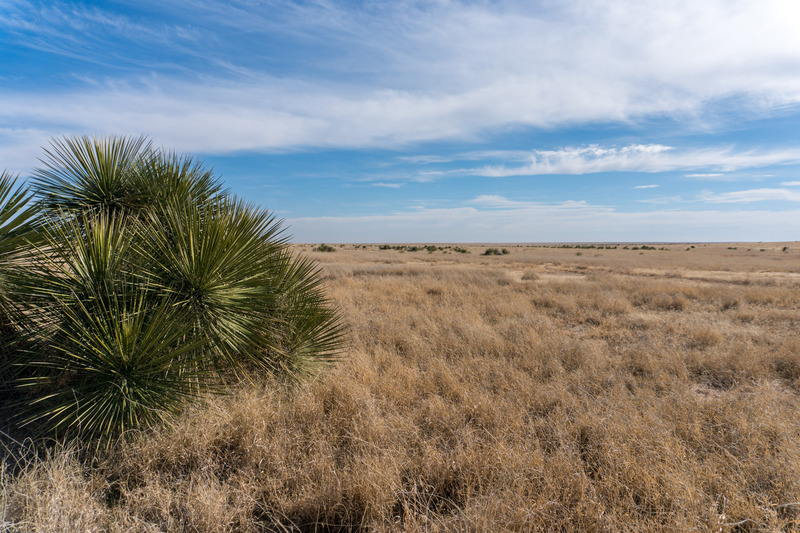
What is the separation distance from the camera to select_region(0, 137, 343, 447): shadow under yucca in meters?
3.22

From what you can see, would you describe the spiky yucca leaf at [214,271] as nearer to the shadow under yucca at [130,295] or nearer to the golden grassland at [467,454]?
the shadow under yucca at [130,295]

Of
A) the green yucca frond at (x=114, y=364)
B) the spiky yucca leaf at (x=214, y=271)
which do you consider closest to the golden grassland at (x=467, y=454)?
the green yucca frond at (x=114, y=364)

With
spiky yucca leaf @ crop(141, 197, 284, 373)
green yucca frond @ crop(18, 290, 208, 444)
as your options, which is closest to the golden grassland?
green yucca frond @ crop(18, 290, 208, 444)

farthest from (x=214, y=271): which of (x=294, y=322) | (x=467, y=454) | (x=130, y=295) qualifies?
(x=467, y=454)

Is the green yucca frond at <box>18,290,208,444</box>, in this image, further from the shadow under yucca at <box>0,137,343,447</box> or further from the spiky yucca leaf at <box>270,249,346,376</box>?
the spiky yucca leaf at <box>270,249,346,376</box>

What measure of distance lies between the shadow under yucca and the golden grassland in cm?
46

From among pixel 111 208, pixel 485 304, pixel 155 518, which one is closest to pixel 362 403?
pixel 155 518

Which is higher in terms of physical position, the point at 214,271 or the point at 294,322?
the point at 214,271

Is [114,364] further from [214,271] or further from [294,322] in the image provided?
[294,322]

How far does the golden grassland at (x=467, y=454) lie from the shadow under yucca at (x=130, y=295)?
1.50 feet

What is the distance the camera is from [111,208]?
4.39 meters

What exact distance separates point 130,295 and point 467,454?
335 cm

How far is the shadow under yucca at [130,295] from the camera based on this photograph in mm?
3225

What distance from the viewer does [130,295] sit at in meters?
3.56
